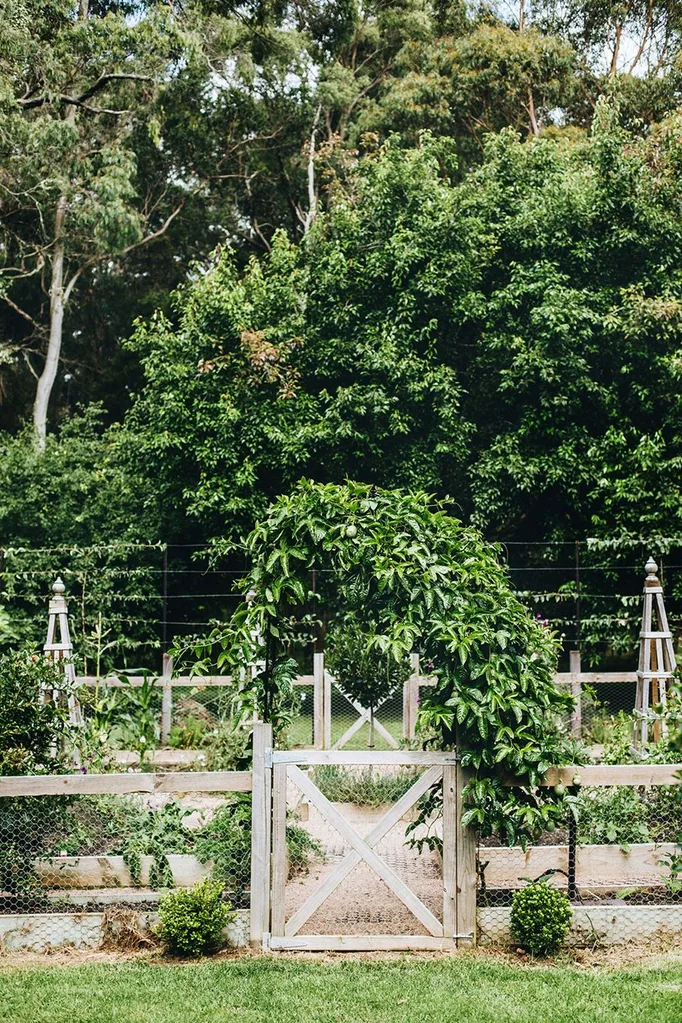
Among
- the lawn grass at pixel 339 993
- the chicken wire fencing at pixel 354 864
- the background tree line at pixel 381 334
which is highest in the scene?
the background tree line at pixel 381 334

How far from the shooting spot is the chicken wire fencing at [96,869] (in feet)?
17.9

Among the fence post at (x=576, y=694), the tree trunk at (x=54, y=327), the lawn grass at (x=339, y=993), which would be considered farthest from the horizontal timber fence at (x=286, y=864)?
the tree trunk at (x=54, y=327)

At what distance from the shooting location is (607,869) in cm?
592

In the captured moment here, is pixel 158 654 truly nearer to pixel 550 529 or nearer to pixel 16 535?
pixel 16 535

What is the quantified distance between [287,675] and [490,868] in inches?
71.2

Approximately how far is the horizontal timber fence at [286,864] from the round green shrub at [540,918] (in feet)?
0.64

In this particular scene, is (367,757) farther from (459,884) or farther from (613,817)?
(613,817)

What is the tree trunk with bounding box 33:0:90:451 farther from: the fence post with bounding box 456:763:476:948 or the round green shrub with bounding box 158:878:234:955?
the fence post with bounding box 456:763:476:948

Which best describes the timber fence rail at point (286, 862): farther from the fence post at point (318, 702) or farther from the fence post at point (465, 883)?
the fence post at point (318, 702)

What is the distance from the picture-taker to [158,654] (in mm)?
16578

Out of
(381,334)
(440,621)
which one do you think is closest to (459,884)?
(440,621)

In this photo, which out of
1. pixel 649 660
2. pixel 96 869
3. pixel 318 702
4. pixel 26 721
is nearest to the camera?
pixel 96 869

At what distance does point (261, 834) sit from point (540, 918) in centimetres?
161

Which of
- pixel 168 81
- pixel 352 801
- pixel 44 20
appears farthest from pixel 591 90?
pixel 352 801
